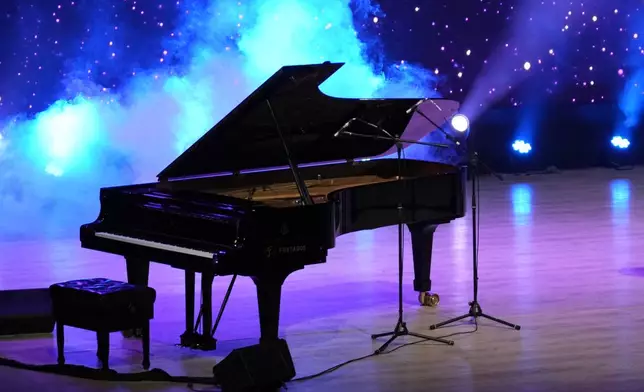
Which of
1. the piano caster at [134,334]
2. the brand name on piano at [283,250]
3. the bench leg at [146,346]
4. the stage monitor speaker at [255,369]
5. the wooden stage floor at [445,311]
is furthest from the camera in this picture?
the piano caster at [134,334]

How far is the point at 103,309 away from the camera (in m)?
4.80

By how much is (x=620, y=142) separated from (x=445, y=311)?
815 centimetres

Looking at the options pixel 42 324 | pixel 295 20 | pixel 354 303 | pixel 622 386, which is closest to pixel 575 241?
pixel 354 303

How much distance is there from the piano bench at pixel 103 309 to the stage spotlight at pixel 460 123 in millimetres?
1952

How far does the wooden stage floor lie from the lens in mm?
4820

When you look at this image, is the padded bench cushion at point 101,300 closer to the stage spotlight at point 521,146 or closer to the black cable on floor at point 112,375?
the black cable on floor at point 112,375

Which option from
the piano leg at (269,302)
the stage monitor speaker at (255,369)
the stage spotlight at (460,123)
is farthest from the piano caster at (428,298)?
the stage monitor speaker at (255,369)

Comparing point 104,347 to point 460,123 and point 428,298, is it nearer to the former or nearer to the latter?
point 428,298

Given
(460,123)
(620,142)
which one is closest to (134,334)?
(460,123)

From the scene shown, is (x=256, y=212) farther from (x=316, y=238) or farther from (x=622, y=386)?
(x=622, y=386)

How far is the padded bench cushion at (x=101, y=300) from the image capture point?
190 inches

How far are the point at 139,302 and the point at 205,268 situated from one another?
430 millimetres

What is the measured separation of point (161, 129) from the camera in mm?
12336

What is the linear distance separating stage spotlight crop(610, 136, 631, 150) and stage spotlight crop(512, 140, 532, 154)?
1.21 meters
